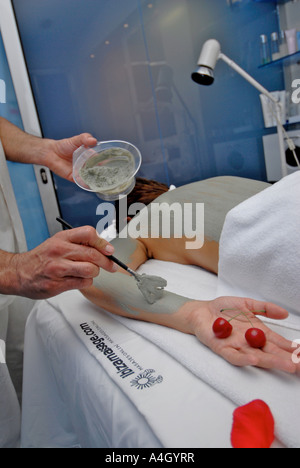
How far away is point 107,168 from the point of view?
2.90 feet

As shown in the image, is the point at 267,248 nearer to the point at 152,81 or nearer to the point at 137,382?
the point at 137,382

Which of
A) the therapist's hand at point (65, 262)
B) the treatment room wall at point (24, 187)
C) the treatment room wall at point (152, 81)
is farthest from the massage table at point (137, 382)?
the treatment room wall at point (152, 81)

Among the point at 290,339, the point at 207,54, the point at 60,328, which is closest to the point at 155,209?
the point at 60,328

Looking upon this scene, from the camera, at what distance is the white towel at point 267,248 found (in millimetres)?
689

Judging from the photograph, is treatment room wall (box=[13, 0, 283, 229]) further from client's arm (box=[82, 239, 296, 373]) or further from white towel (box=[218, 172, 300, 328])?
white towel (box=[218, 172, 300, 328])

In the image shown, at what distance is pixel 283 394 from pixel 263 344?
94mm

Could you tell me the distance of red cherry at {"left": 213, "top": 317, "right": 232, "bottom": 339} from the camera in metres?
0.64

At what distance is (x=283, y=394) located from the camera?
525mm

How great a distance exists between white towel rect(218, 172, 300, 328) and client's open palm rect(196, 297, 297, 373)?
0.25ft

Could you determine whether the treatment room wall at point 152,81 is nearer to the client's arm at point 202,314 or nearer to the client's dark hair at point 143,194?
the client's dark hair at point 143,194

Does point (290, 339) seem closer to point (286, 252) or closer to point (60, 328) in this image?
point (286, 252)

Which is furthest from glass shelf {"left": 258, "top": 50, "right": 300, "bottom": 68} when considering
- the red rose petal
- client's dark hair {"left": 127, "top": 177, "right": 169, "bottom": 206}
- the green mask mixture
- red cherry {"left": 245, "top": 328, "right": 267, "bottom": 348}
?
the red rose petal

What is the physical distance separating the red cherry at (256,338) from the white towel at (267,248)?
0.14 metres

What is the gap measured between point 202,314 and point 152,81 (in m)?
2.01
